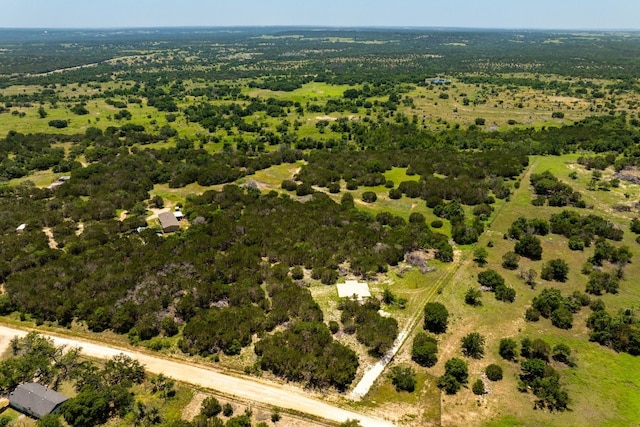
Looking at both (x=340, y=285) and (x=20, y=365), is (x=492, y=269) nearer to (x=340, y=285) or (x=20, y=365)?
(x=340, y=285)

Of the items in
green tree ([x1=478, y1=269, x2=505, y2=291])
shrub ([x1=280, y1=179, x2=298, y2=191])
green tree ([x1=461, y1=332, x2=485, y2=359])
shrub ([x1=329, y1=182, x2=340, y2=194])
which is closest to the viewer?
green tree ([x1=461, y1=332, x2=485, y2=359])

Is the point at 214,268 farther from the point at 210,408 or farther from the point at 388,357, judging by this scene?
the point at 388,357

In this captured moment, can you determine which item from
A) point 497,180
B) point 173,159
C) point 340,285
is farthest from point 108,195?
point 497,180

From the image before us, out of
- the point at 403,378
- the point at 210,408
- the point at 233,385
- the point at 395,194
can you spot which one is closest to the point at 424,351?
the point at 403,378

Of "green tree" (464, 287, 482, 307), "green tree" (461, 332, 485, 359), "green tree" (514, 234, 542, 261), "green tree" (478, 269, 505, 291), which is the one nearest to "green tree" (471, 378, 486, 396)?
"green tree" (461, 332, 485, 359)

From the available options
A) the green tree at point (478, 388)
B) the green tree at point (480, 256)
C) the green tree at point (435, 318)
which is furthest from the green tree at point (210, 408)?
the green tree at point (480, 256)

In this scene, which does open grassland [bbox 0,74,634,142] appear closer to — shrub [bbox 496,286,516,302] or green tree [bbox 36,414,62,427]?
shrub [bbox 496,286,516,302]
